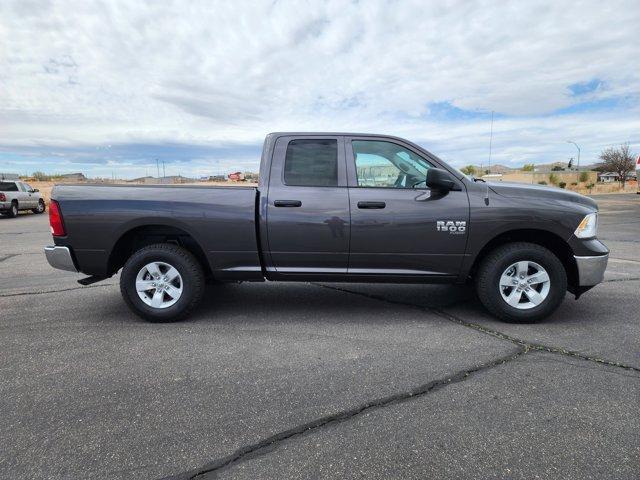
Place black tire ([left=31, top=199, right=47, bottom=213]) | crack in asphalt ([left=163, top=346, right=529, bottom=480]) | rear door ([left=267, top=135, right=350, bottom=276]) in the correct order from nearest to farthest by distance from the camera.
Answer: crack in asphalt ([left=163, top=346, right=529, bottom=480]) → rear door ([left=267, top=135, right=350, bottom=276]) → black tire ([left=31, top=199, right=47, bottom=213])

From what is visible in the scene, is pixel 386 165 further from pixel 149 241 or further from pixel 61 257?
pixel 61 257

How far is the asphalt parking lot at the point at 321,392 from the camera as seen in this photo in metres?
2.31

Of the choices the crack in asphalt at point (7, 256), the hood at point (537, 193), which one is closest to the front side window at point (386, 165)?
the hood at point (537, 193)

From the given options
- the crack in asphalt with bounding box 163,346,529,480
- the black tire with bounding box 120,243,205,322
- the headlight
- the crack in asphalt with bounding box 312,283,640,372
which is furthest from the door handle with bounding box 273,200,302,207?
the headlight

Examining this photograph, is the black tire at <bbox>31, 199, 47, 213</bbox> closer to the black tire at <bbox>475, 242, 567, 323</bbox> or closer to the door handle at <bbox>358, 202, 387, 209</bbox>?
the door handle at <bbox>358, 202, 387, 209</bbox>

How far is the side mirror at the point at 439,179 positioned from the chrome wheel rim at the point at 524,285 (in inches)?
40.5

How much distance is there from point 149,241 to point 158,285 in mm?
589

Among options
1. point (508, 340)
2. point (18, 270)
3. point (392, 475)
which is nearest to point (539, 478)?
point (392, 475)

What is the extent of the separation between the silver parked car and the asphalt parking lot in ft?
55.1

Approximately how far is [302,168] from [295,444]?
2761 millimetres

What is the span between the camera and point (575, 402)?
2865 mm

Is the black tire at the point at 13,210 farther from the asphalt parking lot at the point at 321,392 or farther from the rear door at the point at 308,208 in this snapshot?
the rear door at the point at 308,208

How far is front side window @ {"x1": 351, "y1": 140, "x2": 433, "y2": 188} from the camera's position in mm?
4395

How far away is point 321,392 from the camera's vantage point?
3.00 m
